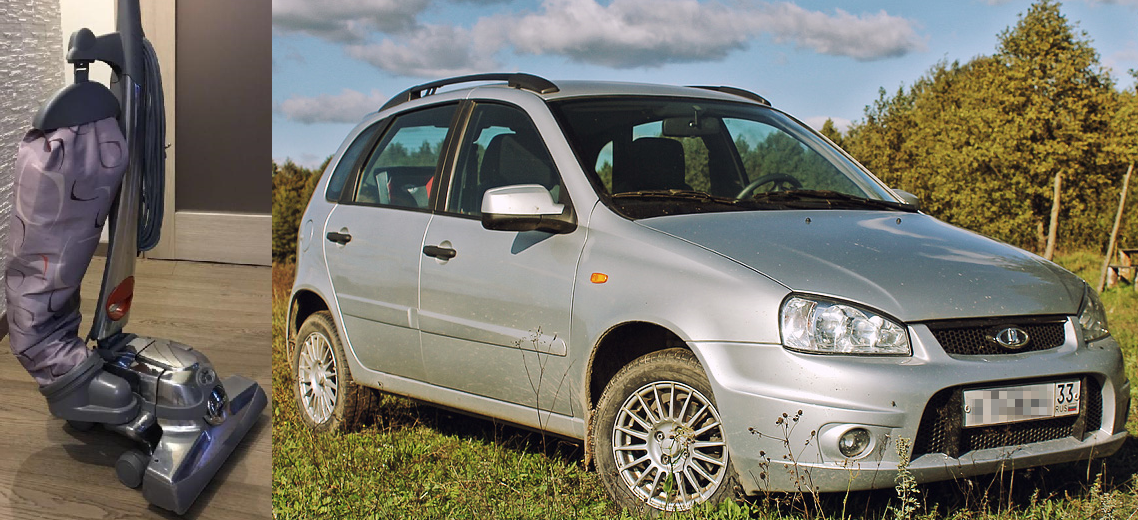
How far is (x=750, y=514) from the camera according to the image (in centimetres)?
285

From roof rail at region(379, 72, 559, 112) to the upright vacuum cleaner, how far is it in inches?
42.2

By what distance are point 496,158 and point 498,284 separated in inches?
22.3

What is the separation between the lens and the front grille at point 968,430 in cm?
264

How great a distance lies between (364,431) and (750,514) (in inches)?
78.0

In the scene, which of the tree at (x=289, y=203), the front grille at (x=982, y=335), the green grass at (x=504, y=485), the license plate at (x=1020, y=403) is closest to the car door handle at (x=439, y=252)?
the green grass at (x=504, y=485)

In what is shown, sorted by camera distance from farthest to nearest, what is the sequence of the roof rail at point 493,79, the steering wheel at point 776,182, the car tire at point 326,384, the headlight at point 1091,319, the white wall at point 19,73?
the white wall at point 19,73
the car tire at point 326,384
the roof rail at point 493,79
the steering wheel at point 776,182
the headlight at point 1091,319

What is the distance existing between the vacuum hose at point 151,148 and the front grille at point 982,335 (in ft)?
9.02

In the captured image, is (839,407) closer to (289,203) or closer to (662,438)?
(662,438)

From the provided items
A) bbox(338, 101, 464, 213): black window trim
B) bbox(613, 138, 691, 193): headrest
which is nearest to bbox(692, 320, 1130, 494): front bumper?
bbox(613, 138, 691, 193): headrest

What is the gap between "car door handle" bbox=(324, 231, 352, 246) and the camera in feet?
13.7

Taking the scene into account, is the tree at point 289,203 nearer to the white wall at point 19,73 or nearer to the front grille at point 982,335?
the white wall at point 19,73

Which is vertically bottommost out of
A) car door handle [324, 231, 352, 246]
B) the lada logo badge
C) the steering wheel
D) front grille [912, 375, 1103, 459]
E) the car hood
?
front grille [912, 375, 1103, 459]

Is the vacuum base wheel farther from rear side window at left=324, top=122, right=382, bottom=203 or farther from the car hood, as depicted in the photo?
the car hood

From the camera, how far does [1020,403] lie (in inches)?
107
